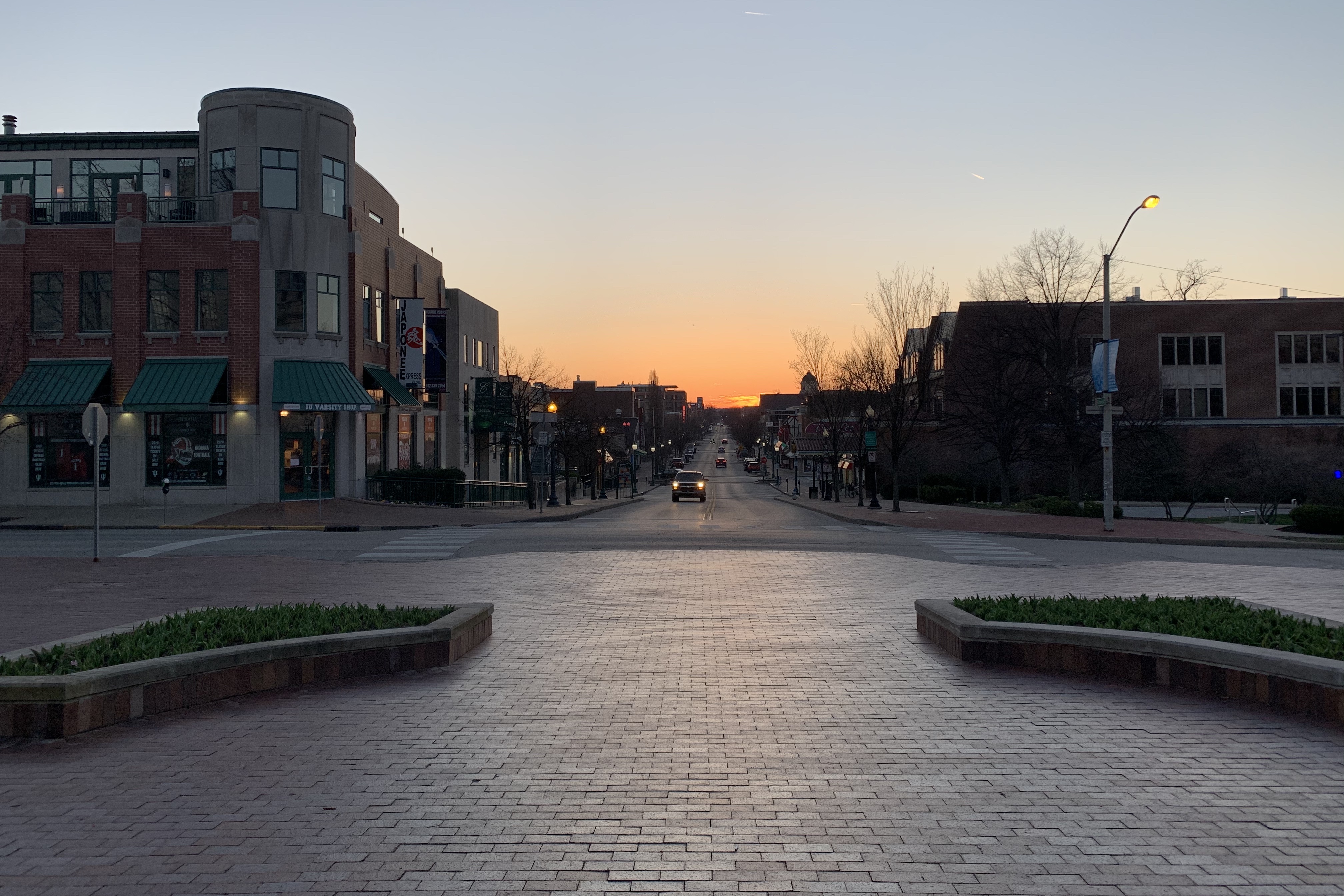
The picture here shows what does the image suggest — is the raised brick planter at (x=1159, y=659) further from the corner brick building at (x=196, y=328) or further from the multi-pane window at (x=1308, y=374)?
the multi-pane window at (x=1308, y=374)

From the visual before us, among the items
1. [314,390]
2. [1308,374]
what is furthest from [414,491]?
[1308,374]

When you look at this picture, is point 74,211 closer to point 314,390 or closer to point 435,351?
point 314,390

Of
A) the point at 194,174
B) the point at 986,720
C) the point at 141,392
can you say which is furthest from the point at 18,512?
the point at 986,720

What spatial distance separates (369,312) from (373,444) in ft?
18.0

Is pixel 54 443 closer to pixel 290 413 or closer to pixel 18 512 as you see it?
pixel 18 512

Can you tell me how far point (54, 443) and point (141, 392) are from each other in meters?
4.32

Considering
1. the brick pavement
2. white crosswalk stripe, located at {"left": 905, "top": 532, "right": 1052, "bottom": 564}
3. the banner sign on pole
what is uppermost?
the banner sign on pole

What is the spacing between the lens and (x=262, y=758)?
21.9 ft

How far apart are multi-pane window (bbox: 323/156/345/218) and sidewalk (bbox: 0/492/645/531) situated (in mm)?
10904

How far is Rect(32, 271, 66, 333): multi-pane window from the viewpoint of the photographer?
34562mm

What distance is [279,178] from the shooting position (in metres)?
34.9

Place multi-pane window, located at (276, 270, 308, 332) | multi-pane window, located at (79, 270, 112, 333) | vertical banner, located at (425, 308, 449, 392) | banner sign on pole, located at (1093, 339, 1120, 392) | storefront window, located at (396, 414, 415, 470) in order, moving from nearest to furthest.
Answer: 1. banner sign on pole, located at (1093, 339, 1120, 392)
2. multi-pane window, located at (79, 270, 112, 333)
3. multi-pane window, located at (276, 270, 308, 332)
4. storefront window, located at (396, 414, 415, 470)
5. vertical banner, located at (425, 308, 449, 392)

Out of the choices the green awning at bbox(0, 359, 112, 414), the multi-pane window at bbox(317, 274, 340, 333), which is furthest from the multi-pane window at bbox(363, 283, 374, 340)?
the green awning at bbox(0, 359, 112, 414)

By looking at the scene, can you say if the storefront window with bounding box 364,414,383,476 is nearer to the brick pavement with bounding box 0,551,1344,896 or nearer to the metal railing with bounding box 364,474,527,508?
the metal railing with bounding box 364,474,527,508
